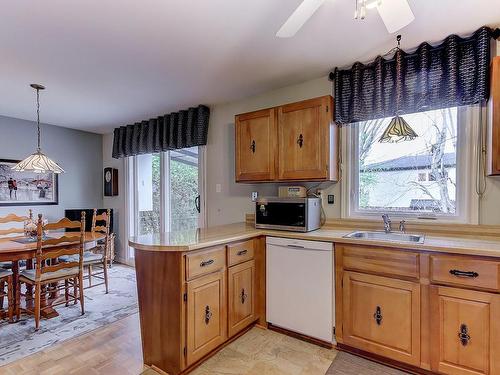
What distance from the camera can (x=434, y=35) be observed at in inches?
81.3

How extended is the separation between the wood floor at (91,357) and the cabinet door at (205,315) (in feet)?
1.50

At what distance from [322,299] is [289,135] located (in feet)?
4.78

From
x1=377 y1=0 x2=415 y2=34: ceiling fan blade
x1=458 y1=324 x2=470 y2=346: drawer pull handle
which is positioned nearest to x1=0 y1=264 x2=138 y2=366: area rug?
x1=458 y1=324 x2=470 y2=346: drawer pull handle

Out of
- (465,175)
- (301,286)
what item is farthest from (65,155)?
(465,175)

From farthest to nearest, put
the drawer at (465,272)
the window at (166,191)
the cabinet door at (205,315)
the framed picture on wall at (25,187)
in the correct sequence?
the framed picture on wall at (25,187) < the window at (166,191) < the cabinet door at (205,315) < the drawer at (465,272)

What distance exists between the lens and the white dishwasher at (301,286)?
2154mm

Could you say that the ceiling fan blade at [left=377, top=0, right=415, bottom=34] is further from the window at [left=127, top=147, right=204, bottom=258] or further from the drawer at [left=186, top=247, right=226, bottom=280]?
the window at [left=127, top=147, right=204, bottom=258]

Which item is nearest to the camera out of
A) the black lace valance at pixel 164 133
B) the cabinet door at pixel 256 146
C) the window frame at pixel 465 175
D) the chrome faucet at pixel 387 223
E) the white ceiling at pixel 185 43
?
the white ceiling at pixel 185 43

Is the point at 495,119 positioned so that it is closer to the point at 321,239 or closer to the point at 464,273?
the point at 464,273

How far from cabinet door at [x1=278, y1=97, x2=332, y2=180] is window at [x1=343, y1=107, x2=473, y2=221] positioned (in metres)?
0.36

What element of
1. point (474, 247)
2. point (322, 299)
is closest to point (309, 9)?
point (474, 247)

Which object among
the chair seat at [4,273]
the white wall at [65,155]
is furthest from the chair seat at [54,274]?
the white wall at [65,155]

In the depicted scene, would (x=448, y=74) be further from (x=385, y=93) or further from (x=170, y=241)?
(x=170, y=241)

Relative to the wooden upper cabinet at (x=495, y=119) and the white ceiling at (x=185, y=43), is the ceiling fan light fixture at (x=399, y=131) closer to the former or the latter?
the wooden upper cabinet at (x=495, y=119)
